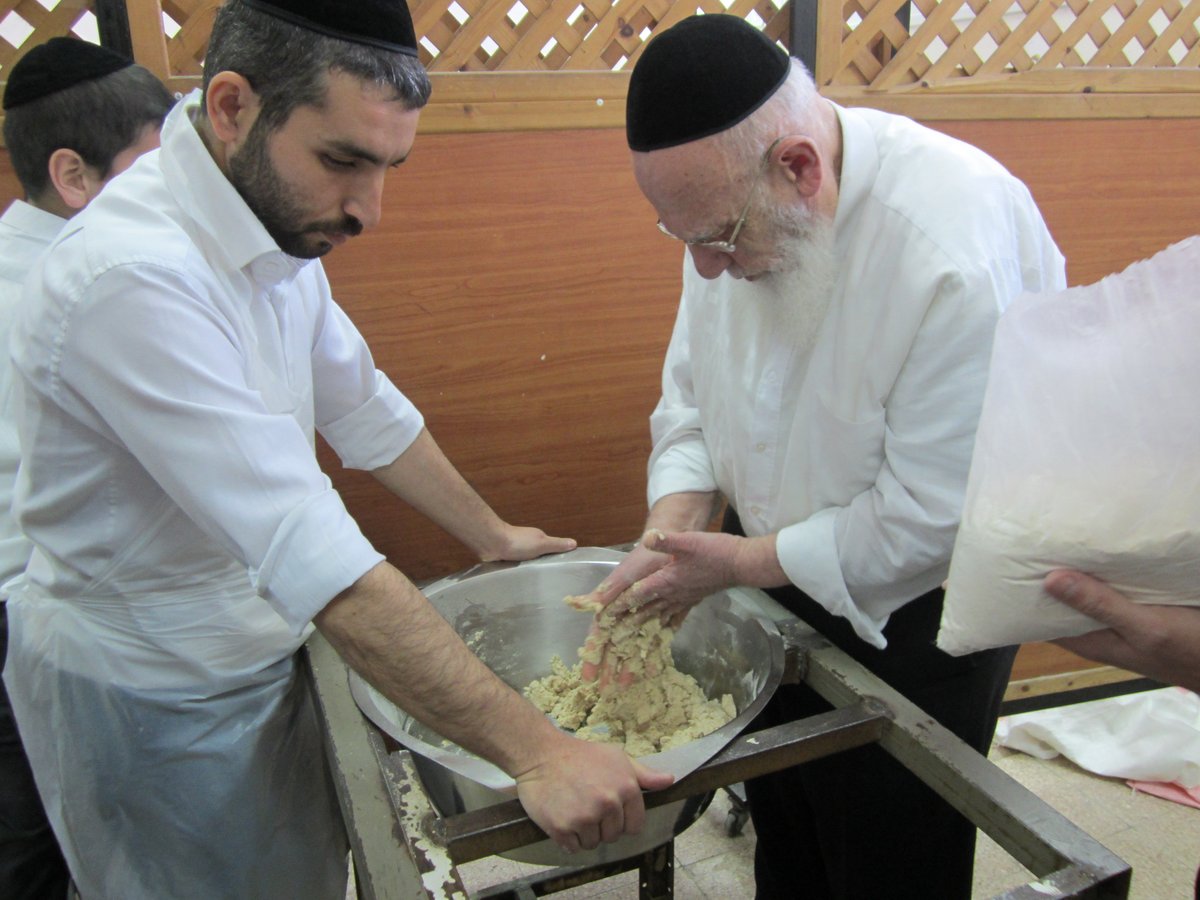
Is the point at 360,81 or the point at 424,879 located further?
the point at 360,81

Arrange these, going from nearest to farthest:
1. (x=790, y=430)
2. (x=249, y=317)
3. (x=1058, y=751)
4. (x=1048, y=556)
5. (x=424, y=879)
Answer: (x=1048, y=556)
(x=424, y=879)
(x=249, y=317)
(x=790, y=430)
(x=1058, y=751)

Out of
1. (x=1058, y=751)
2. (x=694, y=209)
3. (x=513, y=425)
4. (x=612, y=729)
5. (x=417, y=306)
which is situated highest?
(x=694, y=209)

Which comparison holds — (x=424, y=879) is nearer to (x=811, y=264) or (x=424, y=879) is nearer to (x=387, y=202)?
(x=811, y=264)

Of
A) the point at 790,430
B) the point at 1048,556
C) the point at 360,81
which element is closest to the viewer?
the point at 1048,556

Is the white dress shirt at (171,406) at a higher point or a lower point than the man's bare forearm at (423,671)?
higher

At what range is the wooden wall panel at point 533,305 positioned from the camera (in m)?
1.78

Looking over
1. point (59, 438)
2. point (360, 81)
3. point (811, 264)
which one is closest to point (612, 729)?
point (811, 264)

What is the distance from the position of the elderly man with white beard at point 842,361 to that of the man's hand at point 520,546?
0.25m

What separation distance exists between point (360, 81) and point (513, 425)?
1008mm

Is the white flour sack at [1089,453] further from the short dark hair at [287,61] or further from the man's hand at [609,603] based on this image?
the short dark hair at [287,61]

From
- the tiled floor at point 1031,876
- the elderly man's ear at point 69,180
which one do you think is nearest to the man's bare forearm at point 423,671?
the elderly man's ear at point 69,180

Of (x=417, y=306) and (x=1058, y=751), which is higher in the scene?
(x=417, y=306)

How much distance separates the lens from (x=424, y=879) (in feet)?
2.95

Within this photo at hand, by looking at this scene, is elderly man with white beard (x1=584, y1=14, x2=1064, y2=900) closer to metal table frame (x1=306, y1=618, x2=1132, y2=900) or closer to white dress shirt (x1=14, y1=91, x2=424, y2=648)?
metal table frame (x1=306, y1=618, x2=1132, y2=900)
